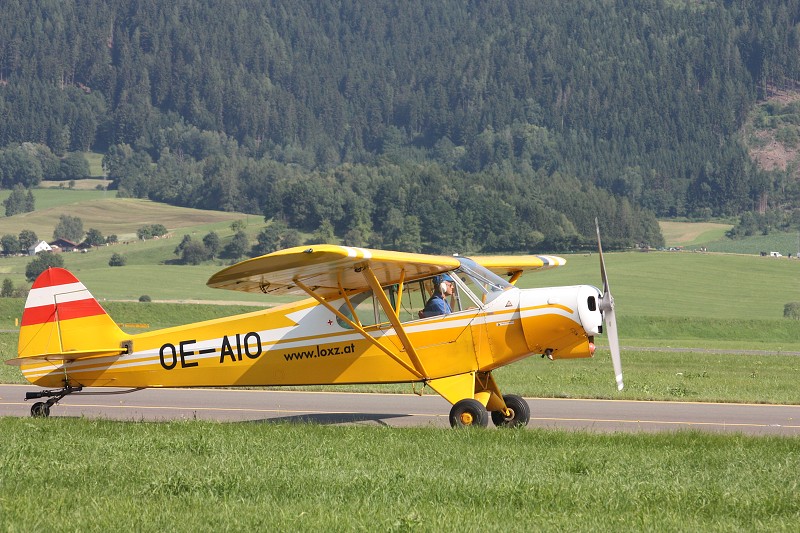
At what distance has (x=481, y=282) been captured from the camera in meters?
14.5

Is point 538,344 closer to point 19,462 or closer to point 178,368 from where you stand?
point 178,368

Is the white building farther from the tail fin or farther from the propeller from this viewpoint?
the propeller

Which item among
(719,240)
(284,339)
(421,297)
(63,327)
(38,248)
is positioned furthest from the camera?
(719,240)

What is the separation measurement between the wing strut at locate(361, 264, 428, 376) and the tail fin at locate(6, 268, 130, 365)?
12.8 ft

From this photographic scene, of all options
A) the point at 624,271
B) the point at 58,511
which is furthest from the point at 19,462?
the point at 624,271

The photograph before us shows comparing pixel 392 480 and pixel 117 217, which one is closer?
pixel 392 480

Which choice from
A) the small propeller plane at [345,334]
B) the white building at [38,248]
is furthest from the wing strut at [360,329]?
the white building at [38,248]

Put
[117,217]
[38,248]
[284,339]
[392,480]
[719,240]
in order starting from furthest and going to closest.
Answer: [117,217], [719,240], [38,248], [284,339], [392,480]

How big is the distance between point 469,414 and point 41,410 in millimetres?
6028

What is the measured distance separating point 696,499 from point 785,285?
309ft

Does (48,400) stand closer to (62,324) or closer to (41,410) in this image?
(41,410)

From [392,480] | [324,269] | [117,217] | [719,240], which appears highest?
[324,269]

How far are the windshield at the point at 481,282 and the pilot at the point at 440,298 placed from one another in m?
0.18

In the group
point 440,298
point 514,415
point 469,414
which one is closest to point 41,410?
point 440,298
